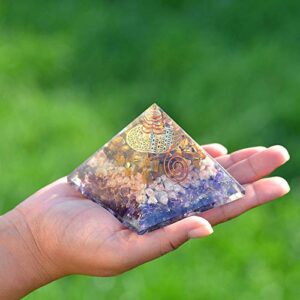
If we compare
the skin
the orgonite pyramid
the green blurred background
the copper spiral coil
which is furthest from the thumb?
the green blurred background

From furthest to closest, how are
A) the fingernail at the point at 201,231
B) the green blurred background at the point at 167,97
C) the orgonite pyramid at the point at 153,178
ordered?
1. the green blurred background at the point at 167,97
2. the orgonite pyramid at the point at 153,178
3. the fingernail at the point at 201,231

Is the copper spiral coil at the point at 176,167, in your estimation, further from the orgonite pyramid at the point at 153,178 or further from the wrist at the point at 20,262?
the wrist at the point at 20,262

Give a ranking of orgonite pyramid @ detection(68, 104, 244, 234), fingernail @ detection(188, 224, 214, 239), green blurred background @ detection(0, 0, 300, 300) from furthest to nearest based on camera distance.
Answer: green blurred background @ detection(0, 0, 300, 300)
orgonite pyramid @ detection(68, 104, 244, 234)
fingernail @ detection(188, 224, 214, 239)

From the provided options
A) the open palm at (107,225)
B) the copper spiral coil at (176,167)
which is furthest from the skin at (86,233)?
the copper spiral coil at (176,167)

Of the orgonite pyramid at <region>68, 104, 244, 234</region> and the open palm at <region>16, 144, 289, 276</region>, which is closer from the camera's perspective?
the open palm at <region>16, 144, 289, 276</region>

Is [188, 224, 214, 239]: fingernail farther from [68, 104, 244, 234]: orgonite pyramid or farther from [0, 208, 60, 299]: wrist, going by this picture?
[0, 208, 60, 299]: wrist

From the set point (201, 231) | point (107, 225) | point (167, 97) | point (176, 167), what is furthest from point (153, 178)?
point (167, 97)

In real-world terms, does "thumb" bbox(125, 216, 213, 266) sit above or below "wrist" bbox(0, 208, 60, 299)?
below

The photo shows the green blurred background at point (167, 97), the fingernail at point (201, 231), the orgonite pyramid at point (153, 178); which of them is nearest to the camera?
the fingernail at point (201, 231)

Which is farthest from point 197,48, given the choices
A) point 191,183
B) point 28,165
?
point 191,183
